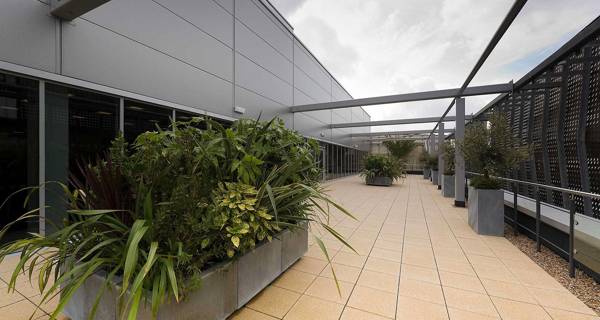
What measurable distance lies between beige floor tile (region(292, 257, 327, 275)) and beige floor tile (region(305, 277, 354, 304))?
20 cm

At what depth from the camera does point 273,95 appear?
8875 mm

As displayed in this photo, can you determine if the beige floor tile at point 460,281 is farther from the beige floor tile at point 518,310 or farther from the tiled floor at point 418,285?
the beige floor tile at point 518,310

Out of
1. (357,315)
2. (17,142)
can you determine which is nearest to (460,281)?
(357,315)

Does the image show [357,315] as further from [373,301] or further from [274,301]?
[274,301]

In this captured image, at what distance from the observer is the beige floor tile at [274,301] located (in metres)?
1.97

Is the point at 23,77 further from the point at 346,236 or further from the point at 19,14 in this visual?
the point at 346,236

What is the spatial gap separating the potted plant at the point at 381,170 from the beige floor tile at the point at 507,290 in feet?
30.8

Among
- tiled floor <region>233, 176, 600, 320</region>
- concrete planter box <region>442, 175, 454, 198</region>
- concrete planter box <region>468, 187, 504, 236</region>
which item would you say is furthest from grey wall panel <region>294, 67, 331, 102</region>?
tiled floor <region>233, 176, 600, 320</region>

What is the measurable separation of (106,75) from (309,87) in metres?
9.30

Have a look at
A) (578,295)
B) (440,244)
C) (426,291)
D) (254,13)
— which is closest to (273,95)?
(254,13)

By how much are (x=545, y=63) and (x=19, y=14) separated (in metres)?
8.67

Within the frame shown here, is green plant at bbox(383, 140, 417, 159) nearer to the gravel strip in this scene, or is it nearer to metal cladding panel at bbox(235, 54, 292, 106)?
metal cladding panel at bbox(235, 54, 292, 106)

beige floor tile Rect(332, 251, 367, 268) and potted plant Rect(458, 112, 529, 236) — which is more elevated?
potted plant Rect(458, 112, 529, 236)

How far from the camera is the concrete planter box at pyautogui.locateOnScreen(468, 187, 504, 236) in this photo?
157 inches
